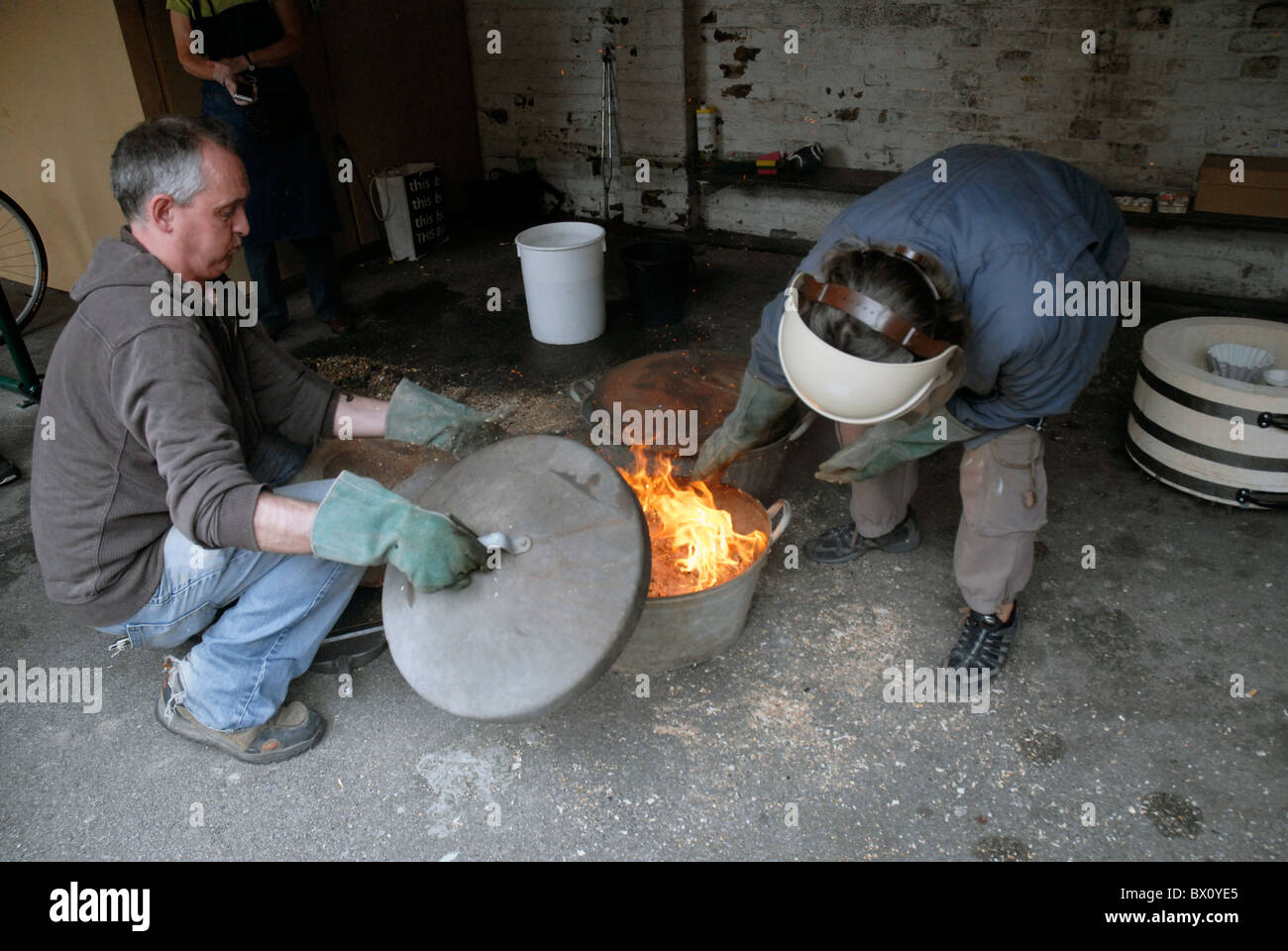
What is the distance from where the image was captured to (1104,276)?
8.23 ft

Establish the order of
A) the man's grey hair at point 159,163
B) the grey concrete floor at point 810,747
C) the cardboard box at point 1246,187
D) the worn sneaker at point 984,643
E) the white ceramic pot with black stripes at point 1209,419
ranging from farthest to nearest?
the cardboard box at point 1246,187 < the white ceramic pot with black stripes at point 1209,419 < the worn sneaker at point 984,643 < the grey concrete floor at point 810,747 < the man's grey hair at point 159,163

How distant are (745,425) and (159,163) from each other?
5.77 ft

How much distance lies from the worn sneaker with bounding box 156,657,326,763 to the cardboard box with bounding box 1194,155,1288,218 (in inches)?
203

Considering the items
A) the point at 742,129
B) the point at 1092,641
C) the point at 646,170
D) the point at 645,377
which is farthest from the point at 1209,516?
the point at 646,170

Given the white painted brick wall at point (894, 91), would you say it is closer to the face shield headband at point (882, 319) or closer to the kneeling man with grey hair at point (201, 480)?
the face shield headband at point (882, 319)

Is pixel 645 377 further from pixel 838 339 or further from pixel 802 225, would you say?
pixel 802 225

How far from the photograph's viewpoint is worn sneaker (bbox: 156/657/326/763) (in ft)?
8.21

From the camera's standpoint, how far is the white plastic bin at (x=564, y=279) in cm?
483

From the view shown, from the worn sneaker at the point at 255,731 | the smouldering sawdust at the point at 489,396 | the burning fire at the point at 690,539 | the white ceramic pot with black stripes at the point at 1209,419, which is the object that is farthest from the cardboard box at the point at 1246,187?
the worn sneaker at the point at 255,731

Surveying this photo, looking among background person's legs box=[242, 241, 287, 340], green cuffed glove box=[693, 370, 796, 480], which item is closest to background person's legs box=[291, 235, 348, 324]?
background person's legs box=[242, 241, 287, 340]

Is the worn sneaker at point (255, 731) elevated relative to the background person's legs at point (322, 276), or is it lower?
lower

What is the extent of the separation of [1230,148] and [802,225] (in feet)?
8.52

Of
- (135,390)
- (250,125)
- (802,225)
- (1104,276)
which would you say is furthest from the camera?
(802,225)

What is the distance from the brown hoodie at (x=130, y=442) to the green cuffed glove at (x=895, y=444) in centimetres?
163
